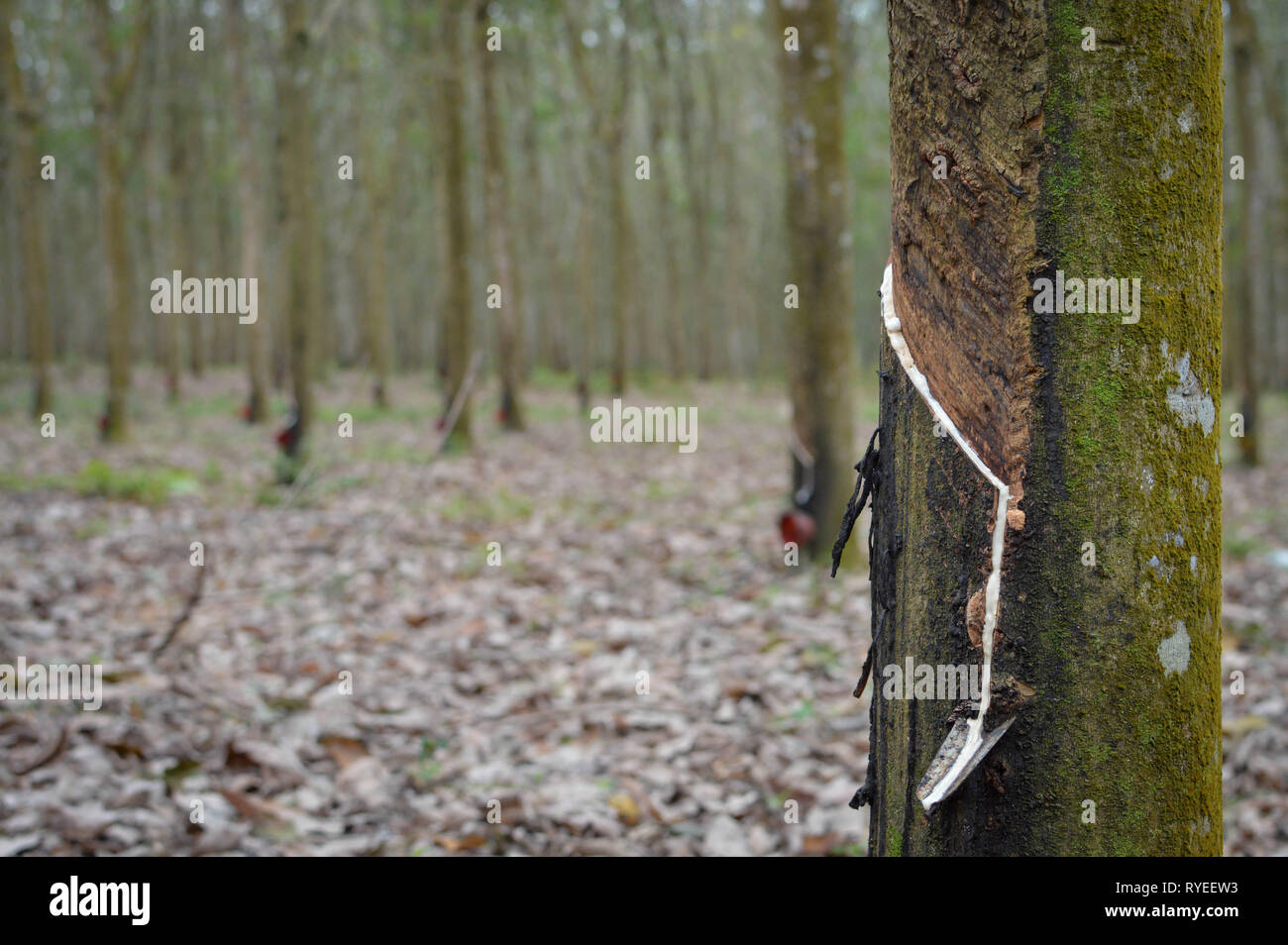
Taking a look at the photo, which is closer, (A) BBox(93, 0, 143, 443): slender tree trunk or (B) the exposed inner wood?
(B) the exposed inner wood

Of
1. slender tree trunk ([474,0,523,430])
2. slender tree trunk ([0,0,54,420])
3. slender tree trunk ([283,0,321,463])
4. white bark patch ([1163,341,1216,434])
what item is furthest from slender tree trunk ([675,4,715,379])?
white bark patch ([1163,341,1216,434])

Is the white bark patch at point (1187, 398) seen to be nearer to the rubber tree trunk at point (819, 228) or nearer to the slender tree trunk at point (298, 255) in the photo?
the rubber tree trunk at point (819, 228)

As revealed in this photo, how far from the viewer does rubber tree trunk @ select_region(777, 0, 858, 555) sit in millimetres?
6477

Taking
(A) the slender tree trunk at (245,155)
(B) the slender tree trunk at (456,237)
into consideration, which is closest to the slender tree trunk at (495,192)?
(B) the slender tree trunk at (456,237)

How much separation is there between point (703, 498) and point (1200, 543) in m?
8.47

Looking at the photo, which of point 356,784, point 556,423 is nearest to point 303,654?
point 356,784

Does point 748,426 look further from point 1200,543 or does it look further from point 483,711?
point 1200,543

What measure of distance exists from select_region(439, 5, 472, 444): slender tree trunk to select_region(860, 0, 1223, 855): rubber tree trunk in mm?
10587

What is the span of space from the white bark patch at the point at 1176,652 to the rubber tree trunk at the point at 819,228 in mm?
5214

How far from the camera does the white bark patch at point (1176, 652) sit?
1.39 meters

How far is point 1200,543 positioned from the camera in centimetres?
142

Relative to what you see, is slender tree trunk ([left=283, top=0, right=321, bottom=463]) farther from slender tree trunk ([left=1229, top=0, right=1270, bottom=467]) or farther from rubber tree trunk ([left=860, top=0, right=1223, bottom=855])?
slender tree trunk ([left=1229, top=0, right=1270, bottom=467])

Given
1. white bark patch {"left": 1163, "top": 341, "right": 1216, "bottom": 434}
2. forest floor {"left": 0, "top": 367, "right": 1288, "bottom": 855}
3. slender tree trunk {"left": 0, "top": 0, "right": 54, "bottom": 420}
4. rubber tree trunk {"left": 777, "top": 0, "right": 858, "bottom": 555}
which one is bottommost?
forest floor {"left": 0, "top": 367, "right": 1288, "bottom": 855}

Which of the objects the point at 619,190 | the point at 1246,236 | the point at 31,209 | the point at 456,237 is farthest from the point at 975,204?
the point at 619,190
